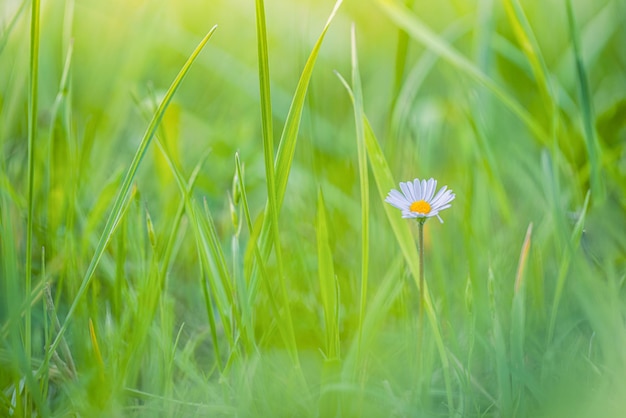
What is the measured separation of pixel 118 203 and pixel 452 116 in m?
0.83

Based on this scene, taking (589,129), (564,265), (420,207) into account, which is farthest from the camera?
(589,129)

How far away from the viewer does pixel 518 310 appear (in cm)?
82

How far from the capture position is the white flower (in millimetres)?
763

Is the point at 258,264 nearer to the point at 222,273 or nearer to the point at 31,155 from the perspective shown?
the point at 222,273

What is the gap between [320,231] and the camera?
0.84 meters

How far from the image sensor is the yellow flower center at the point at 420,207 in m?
0.77

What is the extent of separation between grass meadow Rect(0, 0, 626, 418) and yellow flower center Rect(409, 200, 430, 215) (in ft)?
0.14

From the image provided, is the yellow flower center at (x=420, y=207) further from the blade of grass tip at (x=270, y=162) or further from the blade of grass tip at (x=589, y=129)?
the blade of grass tip at (x=589, y=129)

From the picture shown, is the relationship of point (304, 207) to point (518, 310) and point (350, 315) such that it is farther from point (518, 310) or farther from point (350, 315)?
point (518, 310)

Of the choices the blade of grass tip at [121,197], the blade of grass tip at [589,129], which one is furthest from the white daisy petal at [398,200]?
the blade of grass tip at [589,129]

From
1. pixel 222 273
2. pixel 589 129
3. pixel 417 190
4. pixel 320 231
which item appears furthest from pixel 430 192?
pixel 589 129

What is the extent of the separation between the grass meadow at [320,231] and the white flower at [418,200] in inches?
1.5

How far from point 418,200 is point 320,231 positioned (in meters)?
0.11

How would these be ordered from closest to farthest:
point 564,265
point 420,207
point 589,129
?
point 420,207
point 564,265
point 589,129
